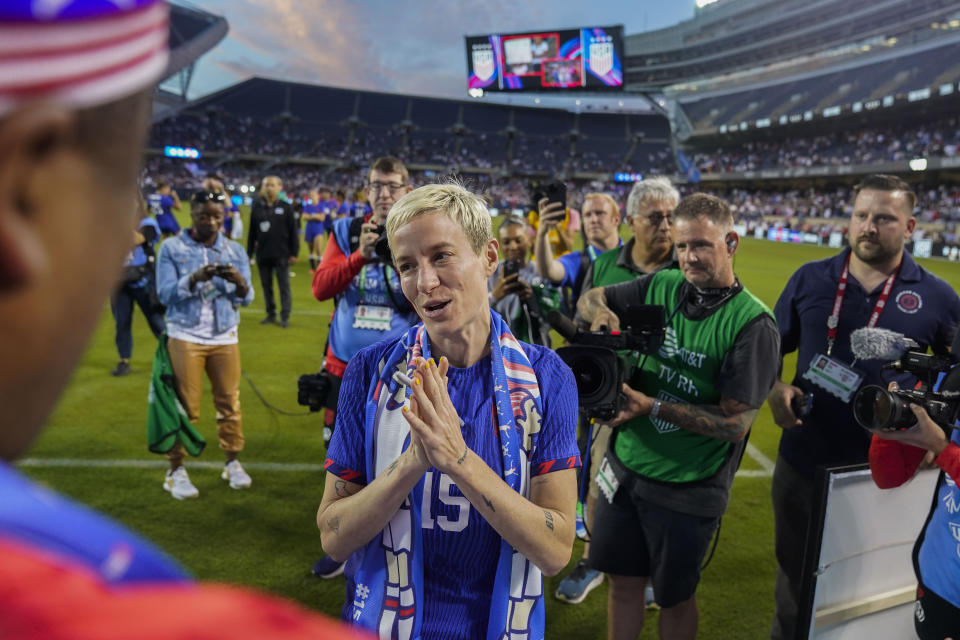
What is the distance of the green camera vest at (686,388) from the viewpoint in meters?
2.82

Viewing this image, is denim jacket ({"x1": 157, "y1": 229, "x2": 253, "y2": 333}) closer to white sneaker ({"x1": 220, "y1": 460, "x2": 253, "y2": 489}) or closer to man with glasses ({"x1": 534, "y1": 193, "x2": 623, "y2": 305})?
white sneaker ({"x1": 220, "y1": 460, "x2": 253, "y2": 489})

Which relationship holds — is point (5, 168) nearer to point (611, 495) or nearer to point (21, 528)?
point (21, 528)

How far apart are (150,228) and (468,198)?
264 inches

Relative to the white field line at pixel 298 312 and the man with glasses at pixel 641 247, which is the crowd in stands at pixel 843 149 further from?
the man with glasses at pixel 641 247

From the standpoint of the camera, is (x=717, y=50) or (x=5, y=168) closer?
(x=5, y=168)

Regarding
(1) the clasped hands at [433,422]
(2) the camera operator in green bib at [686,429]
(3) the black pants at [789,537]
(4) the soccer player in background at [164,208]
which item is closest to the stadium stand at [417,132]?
(4) the soccer player in background at [164,208]

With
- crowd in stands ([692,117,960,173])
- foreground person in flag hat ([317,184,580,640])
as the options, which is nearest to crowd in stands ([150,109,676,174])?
crowd in stands ([692,117,960,173])

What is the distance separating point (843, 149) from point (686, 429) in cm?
5400

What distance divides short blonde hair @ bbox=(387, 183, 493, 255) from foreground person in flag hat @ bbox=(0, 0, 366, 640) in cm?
140

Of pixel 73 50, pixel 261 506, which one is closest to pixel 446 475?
pixel 73 50

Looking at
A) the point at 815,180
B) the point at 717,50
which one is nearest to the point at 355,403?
the point at 815,180

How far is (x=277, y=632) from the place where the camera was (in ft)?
1.26

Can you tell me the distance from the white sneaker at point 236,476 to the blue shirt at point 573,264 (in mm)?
3058

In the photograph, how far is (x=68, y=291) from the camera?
0.39 m
